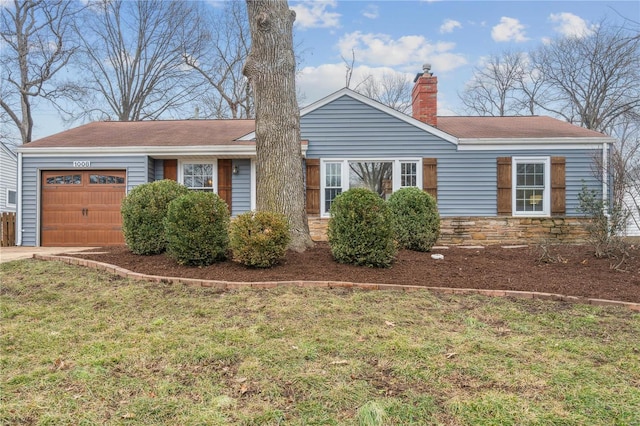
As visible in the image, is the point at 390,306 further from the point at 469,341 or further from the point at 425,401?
the point at 425,401

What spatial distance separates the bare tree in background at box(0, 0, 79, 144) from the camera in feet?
57.2

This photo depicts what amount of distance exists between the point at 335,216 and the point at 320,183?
495 centimetres

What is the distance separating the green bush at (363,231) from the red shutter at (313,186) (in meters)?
4.77

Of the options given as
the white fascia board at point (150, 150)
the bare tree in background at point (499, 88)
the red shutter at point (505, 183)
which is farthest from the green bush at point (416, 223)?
the bare tree in background at point (499, 88)

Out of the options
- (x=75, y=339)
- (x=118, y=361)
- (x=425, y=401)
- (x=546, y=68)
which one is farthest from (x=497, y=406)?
(x=546, y=68)

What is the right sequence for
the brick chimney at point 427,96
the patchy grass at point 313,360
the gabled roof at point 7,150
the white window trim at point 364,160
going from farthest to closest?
the gabled roof at point 7,150
the brick chimney at point 427,96
the white window trim at point 364,160
the patchy grass at point 313,360

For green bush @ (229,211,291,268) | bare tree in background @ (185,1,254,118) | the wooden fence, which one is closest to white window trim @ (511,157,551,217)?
green bush @ (229,211,291,268)

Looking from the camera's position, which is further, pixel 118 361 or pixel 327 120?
pixel 327 120

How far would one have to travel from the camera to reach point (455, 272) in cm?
509

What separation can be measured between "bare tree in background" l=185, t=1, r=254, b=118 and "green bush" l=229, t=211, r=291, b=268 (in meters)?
16.5

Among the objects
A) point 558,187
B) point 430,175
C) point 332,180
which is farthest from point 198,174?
point 558,187

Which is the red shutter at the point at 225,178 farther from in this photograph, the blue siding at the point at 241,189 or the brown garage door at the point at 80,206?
the brown garage door at the point at 80,206

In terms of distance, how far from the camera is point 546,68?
21.8 meters

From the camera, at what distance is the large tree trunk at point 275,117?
5.91 meters
